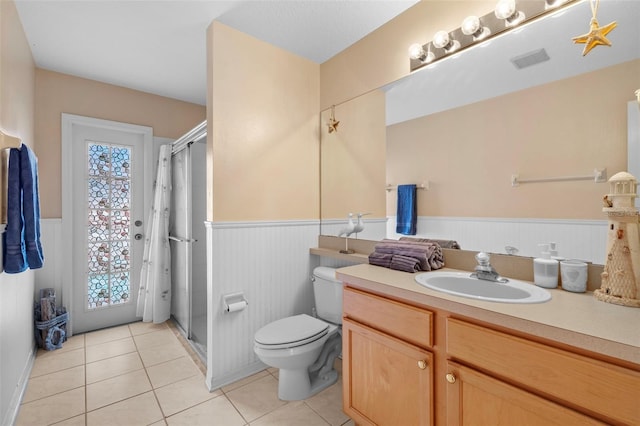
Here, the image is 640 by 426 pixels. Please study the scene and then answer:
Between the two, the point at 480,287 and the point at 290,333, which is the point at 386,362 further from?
the point at 290,333

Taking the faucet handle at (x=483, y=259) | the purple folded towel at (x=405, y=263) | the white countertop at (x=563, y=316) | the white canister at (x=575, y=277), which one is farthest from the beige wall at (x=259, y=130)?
the white canister at (x=575, y=277)

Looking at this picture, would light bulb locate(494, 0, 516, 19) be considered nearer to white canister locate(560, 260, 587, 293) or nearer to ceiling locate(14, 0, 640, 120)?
ceiling locate(14, 0, 640, 120)

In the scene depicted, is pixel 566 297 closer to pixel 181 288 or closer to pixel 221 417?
pixel 221 417

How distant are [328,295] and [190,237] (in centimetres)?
137

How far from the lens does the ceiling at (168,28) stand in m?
1.84

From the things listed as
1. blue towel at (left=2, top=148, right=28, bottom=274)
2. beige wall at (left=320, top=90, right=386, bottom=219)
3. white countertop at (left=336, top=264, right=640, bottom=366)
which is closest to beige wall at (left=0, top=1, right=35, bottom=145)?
blue towel at (left=2, top=148, right=28, bottom=274)

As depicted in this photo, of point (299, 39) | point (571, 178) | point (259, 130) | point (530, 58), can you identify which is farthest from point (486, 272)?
point (299, 39)

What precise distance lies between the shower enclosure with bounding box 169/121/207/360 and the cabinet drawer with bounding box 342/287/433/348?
1.66m

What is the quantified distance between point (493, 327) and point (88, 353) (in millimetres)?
2952

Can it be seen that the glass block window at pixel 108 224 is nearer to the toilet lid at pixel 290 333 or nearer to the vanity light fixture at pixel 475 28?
the toilet lid at pixel 290 333

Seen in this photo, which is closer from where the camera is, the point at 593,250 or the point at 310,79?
the point at 593,250

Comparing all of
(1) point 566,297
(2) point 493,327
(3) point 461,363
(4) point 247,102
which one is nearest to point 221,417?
(3) point 461,363

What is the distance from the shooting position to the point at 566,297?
44.6 inches

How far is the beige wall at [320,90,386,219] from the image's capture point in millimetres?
2072
